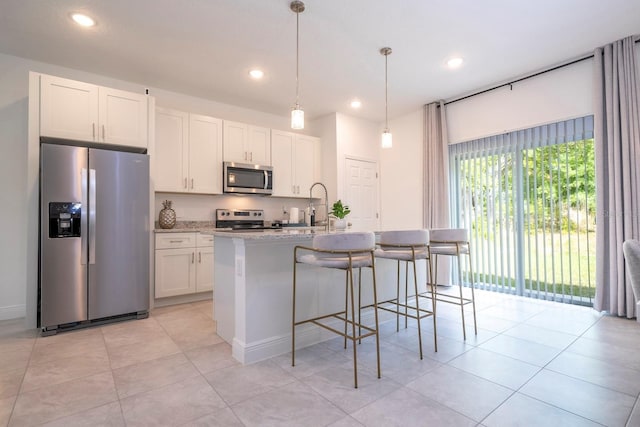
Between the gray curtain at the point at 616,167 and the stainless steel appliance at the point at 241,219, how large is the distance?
397cm

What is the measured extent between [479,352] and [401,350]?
1.88 ft

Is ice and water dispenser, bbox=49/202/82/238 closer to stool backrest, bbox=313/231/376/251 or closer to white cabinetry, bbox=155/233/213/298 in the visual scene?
white cabinetry, bbox=155/233/213/298

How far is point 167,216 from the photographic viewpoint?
3998 millimetres

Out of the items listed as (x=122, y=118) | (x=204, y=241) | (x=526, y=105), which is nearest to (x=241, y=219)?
(x=204, y=241)

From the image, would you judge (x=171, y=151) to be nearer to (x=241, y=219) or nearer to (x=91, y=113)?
(x=91, y=113)

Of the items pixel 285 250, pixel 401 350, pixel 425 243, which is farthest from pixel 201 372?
pixel 425 243

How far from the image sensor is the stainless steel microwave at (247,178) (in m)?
4.31

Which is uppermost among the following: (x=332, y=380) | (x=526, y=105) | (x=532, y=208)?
(x=526, y=105)

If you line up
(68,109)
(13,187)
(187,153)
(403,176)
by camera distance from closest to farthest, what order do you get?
1. (68,109)
2. (13,187)
3. (187,153)
4. (403,176)

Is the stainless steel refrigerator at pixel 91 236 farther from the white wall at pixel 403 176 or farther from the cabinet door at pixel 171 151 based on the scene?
the white wall at pixel 403 176

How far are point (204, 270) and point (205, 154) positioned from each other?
1.54 metres

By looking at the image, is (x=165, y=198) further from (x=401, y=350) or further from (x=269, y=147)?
(x=401, y=350)

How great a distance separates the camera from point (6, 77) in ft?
10.7

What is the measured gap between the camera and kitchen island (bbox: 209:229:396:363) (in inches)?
86.5
